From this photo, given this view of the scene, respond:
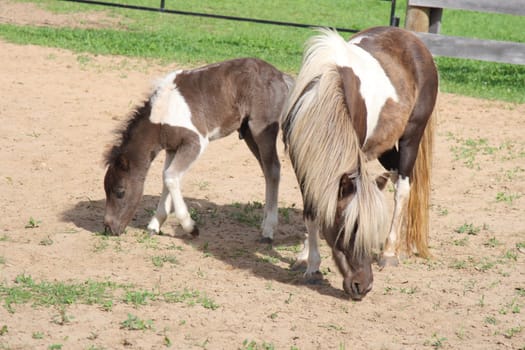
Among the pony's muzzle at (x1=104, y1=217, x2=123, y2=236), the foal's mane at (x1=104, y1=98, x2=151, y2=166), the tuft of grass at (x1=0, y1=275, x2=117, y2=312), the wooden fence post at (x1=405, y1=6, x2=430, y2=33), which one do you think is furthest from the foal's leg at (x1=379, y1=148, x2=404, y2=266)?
the wooden fence post at (x1=405, y1=6, x2=430, y2=33)

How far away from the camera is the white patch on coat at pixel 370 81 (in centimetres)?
608

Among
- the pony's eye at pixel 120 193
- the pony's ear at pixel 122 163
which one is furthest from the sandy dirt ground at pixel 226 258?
the pony's ear at pixel 122 163

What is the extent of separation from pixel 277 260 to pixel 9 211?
234cm

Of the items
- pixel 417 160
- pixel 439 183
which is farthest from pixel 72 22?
pixel 417 160

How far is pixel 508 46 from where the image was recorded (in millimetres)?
12406

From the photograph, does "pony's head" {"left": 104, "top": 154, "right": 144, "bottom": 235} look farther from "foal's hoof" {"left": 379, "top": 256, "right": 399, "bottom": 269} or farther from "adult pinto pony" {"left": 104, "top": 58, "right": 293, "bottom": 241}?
"foal's hoof" {"left": 379, "top": 256, "right": 399, "bottom": 269}

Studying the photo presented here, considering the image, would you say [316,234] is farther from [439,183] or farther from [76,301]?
[439,183]

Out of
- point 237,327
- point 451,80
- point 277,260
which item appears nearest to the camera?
point 237,327

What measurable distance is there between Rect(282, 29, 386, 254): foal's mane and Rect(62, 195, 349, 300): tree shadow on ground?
67 centimetres

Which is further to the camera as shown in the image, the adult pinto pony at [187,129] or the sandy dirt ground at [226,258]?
the adult pinto pony at [187,129]

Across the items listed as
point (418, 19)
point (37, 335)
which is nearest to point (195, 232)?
point (37, 335)

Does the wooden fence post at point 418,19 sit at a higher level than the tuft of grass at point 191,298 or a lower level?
Answer: higher

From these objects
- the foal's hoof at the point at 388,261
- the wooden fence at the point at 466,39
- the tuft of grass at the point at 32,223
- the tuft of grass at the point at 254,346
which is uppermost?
the wooden fence at the point at 466,39

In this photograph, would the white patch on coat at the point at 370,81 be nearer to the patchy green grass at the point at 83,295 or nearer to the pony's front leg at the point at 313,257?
the pony's front leg at the point at 313,257
